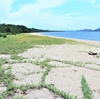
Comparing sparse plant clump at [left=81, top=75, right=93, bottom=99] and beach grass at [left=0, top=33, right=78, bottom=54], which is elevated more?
sparse plant clump at [left=81, top=75, right=93, bottom=99]

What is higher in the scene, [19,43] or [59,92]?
[59,92]

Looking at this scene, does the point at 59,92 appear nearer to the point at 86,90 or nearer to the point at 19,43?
the point at 86,90

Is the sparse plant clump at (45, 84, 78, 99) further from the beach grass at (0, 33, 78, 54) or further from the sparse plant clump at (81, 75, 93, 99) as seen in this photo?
the beach grass at (0, 33, 78, 54)

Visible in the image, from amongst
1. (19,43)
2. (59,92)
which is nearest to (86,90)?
(59,92)

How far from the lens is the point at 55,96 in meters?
5.38

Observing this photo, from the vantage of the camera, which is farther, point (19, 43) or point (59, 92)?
point (19, 43)

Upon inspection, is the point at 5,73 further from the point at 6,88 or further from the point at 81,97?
the point at 81,97

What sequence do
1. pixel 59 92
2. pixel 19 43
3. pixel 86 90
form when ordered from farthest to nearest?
pixel 19 43 → pixel 86 90 → pixel 59 92

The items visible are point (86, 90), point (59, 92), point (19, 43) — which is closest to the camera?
point (59, 92)

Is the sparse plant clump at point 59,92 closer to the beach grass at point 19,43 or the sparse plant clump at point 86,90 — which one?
the sparse plant clump at point 86,90

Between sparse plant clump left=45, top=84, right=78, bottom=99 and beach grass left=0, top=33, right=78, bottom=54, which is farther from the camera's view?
beach grass left=0, top=33, right=78, bottom=54

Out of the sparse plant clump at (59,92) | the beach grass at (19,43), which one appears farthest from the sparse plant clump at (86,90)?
the beach grass at (19,43)

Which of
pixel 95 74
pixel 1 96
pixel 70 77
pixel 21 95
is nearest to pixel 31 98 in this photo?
pixel 21 95

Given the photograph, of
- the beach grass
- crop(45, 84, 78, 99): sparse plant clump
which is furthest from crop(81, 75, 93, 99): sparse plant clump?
the beach grass
